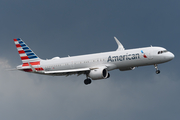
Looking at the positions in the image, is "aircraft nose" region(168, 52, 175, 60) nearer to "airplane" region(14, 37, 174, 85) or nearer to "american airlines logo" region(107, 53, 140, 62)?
"airplane" region(14, 37, 174, 85)

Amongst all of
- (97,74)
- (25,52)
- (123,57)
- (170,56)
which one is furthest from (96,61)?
(25,52)

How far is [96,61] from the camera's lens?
5691 centimetres

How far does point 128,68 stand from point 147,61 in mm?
6700

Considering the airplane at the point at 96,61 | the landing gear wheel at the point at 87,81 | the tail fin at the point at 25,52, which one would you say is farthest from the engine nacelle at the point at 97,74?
the tail fin at the point at 25,52

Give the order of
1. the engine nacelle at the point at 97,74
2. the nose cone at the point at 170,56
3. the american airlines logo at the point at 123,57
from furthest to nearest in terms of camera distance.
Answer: the engine nacelle at the point at 97,74 → the american airlines logo at the point at 123,57 → the nose cone at the point at 170,56

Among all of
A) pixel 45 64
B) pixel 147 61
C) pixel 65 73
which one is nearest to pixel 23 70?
pixel 45 64

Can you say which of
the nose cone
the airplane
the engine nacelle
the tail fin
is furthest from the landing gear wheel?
the nose cone

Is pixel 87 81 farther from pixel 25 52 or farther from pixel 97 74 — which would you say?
pixel 25 52

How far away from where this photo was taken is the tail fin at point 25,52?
66.4 m

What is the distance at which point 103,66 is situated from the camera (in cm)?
5572

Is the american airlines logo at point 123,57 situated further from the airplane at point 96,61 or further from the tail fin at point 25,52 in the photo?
the tail fin at point 25,52

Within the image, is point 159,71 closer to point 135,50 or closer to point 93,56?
point 135,50

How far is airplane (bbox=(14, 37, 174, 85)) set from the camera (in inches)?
2069

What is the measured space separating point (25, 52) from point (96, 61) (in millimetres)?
17574
